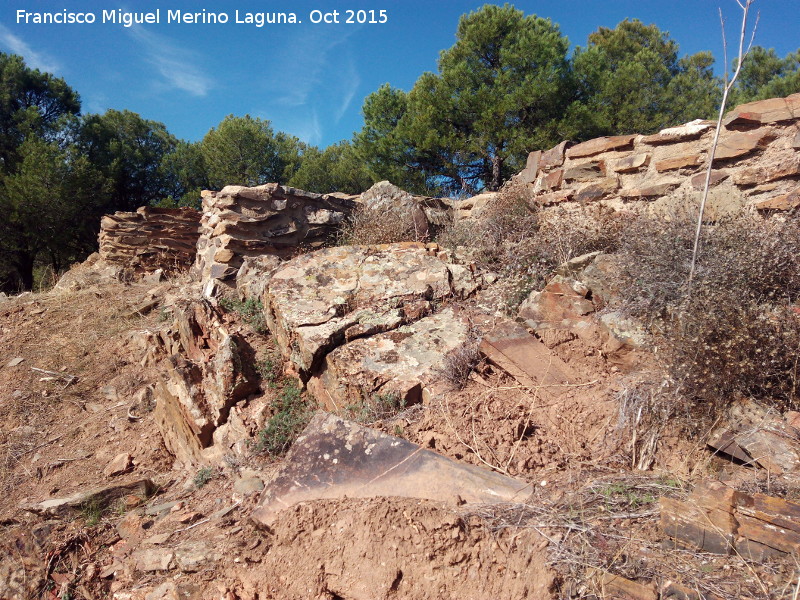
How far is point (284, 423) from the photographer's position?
10.9 feet

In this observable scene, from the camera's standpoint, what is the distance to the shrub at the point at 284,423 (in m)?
3.24

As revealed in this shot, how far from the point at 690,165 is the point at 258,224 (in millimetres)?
4221

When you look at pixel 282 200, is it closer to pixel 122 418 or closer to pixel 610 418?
pixel 122 418

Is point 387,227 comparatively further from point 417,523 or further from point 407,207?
point 417,523

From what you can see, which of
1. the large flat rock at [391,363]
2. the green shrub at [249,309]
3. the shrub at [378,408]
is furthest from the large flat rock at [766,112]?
the green shrub at [249,309]

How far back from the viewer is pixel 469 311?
383 centimetres

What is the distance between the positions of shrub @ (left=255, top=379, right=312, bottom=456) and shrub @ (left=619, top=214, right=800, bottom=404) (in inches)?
83.8

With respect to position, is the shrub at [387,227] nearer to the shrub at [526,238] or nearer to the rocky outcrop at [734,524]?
the shrub at [526,238]

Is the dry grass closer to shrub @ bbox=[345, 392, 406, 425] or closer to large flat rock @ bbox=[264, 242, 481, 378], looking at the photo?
shrub @ bbox=[345, 392, 406, 425]

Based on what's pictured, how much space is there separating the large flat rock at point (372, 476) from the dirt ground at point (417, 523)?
0.08 metres

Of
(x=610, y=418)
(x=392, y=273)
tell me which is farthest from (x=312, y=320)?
(x=610, y=418)

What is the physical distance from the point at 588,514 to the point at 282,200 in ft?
16.1

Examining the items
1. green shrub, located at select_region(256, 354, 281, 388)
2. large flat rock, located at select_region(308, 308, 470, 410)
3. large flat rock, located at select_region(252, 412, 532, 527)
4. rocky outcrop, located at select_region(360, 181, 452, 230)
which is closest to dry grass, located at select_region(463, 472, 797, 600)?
large flat rock, located at select_region(252, 412, 532, 527)

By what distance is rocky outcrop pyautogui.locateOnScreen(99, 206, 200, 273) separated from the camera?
8.02 m
